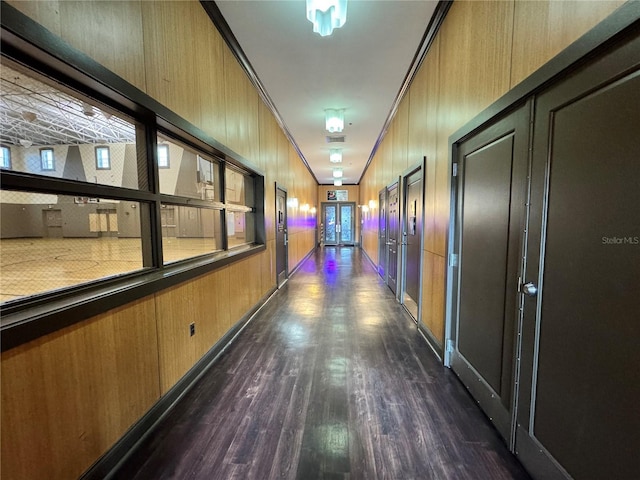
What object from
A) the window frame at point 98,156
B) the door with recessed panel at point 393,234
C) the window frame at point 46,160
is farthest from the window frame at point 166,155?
the door with recessed panel at point 393,234

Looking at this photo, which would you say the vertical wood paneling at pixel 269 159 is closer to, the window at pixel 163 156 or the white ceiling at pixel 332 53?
the white ceiling at pixel 332 53

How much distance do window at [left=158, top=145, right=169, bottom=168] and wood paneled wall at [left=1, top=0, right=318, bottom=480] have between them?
1.11 ft

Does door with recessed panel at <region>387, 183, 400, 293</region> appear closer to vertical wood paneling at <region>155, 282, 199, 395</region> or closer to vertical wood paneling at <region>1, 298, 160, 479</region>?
vertical wood paneling at <region>155, 282, 199, 395</region>

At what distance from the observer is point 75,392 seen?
54.9 inches

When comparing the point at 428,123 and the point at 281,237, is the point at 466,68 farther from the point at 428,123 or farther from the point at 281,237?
the point at 281,237

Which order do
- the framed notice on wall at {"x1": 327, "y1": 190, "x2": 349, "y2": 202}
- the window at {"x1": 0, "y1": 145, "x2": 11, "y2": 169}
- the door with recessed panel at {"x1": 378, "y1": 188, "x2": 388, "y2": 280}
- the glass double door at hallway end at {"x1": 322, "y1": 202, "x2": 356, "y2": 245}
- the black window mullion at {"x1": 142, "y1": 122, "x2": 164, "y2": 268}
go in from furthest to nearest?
the glass double door at hallway end at {"x1": 322, "y1": 202, "x2": 356, "y2": 245} → the framed notice on wall at {"x1": 327, "y1": 190, "x2": 349, "y2": 202} → the door with recessed panel at {"x1": 378, "y1": 188, "x2": 388, "y2": 280} → the black window mullion at {"x1": 142, "y1": 122, "x2": 164, "y2": 268} → the window at {"x1": 0, "y1": 145, "x2": 11, "y2": 169}

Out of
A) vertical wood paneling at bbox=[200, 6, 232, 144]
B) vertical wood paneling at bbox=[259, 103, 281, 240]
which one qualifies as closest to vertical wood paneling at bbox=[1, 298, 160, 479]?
vertical wood paneling at bbox=[200, 6, 232, 144]

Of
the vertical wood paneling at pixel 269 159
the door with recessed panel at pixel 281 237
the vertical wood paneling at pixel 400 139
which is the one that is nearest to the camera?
the vertical wood paneling at pixel 400 139

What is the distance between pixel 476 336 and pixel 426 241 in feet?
4.79

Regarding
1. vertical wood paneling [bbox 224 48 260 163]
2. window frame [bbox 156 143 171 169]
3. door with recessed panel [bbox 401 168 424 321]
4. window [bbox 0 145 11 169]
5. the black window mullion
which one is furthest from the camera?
door with recessed panel [bbox 401 168 424 321]

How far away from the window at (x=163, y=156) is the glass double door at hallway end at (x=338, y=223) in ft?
43.0

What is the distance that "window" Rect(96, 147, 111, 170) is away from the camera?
178cm

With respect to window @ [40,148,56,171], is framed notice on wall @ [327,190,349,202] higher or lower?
higher

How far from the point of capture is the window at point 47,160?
4.66ft
